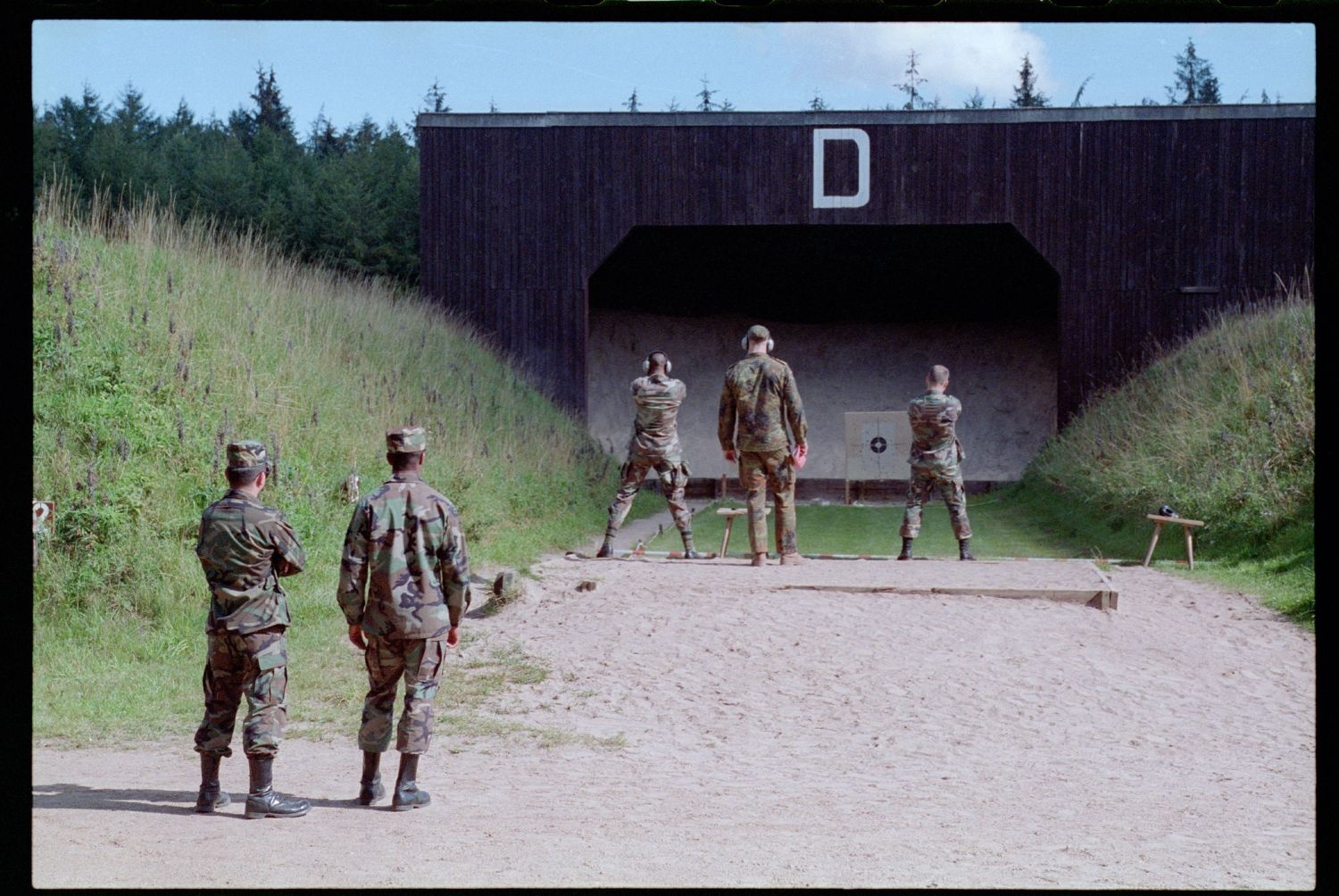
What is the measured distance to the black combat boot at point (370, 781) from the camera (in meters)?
5.79

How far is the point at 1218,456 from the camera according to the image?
591 inches

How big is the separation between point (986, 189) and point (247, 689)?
16556 millimetres

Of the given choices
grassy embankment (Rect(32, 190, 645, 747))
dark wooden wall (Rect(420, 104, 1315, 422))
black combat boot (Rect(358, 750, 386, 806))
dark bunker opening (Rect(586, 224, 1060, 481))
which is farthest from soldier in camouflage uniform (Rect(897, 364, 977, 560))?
dark bunker opening (Rect(586, 224, 1060, 481))

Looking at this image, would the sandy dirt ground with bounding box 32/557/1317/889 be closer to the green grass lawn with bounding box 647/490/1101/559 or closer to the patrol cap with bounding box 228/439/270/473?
the patrol cap with bounding box 228/439/270/473

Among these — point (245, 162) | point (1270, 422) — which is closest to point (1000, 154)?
point (1270, 422)

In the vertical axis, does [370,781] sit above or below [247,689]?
below

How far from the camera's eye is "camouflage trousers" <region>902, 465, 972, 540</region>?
40.9 ft

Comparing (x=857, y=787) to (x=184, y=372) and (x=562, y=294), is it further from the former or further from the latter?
(x=562, y=294)

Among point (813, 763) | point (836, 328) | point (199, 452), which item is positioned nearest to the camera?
point (813, 763)

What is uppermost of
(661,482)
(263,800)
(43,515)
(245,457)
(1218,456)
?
(245,457)

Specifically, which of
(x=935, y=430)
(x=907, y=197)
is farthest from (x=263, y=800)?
(x=907, y=197)

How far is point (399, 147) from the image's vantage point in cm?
3441

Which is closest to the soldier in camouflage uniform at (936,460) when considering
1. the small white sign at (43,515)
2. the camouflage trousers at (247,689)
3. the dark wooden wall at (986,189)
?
the small white sign at (43,515)

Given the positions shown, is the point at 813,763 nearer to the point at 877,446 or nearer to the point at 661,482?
the point at 661,482
